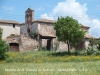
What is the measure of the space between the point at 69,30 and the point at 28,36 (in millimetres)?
13603

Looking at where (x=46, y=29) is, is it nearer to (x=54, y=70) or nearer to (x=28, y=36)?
(x=28, y=36)

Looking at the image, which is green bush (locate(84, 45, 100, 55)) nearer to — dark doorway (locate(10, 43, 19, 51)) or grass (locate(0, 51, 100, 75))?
grass (locate(0, 51, 100, 75))

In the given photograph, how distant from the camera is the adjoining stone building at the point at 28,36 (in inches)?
1674

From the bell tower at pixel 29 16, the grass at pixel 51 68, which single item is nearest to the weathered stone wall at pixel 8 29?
the bell tower at pixel 29 16

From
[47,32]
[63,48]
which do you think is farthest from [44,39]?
[63,48]

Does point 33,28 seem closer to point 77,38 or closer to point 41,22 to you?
point 41,22

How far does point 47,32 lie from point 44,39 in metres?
1.86

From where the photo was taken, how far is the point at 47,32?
47688 millimetres

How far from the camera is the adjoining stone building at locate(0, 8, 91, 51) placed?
140 ft

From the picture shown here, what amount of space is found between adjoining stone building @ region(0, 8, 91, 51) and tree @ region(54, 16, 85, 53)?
10.6 m

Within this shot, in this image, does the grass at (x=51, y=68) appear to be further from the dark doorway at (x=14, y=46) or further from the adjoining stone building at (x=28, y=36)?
the adjoining stone building at (x=28, y=36)

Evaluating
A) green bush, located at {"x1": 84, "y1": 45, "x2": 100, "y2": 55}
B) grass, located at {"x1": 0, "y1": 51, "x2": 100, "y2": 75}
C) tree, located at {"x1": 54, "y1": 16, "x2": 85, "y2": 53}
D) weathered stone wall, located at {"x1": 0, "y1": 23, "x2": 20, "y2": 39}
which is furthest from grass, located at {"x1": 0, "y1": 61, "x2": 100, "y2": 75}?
weathered stone wall, located at {"x1": 0, "y1": 23, "x2": 20, "y2": 39}

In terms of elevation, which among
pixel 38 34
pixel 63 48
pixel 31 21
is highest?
pixel 31 21

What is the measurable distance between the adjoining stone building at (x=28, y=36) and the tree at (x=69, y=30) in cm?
1061
